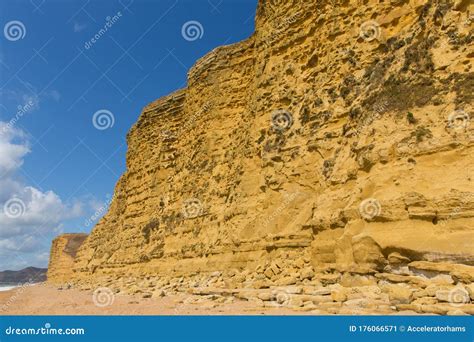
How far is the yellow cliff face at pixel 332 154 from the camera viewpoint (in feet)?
26.4

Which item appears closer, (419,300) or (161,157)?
(419,300)

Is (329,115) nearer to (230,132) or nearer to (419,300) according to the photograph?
(419,300)

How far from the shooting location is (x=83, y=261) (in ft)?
117

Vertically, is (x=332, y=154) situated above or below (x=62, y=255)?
below

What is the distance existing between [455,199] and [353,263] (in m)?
2.33

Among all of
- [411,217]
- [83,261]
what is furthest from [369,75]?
[83,261]

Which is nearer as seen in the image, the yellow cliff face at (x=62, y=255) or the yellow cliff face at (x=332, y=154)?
the yellow cliff face at (x=332, y=154)

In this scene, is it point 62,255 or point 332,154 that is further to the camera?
point 62,255

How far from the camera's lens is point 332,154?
459 inches

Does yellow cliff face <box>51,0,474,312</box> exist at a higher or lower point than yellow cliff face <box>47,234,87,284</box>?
lower

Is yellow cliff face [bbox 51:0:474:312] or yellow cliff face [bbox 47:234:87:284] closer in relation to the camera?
yellow cliff face [bbox 51:0:474:312]

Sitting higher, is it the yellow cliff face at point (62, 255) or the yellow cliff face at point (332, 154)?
the yellow cliff face at point (62, 255)

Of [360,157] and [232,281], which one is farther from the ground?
[360,157]

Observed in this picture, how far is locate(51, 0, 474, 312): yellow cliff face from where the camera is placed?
26.4ft
